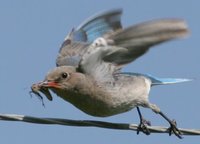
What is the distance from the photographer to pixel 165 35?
8289 millimetres

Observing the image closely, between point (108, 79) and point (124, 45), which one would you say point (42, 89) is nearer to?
point (108, 79)

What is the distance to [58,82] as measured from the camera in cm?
949

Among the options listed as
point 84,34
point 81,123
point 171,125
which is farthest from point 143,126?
point 84,34

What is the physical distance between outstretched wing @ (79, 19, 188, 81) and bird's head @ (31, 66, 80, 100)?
6.8 inches

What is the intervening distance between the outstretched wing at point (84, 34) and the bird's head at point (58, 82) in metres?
0.95

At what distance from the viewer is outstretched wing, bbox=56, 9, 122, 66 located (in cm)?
1052

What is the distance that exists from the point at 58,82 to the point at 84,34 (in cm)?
221

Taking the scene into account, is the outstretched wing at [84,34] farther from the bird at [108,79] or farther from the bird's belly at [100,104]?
the bird's belly at [100,104]

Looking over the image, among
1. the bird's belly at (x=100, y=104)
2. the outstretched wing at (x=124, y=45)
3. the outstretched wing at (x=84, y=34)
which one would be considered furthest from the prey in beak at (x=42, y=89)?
the outstretched wing at (x=84, y=34)

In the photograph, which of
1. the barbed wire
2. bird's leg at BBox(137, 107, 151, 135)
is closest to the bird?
bird's leg at BBox(137, 107, 151, 135)

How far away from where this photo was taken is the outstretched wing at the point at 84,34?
10516 mm

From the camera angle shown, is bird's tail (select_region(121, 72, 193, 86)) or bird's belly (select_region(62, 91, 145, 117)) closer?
bird's belly (select_region(62, 91, 145, 117))

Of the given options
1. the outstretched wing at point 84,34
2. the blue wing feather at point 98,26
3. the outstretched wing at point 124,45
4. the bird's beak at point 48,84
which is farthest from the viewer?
the outstretched wing at point 84,34

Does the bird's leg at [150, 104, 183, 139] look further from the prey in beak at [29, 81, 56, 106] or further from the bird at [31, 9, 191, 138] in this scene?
the prey in beak at [29, 81, 56, 106]
